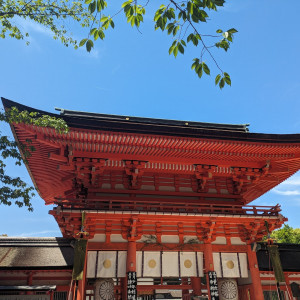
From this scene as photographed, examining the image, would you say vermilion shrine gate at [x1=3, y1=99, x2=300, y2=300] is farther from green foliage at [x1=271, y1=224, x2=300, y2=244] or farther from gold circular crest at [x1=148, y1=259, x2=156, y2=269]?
green foliage at [x1=271, y1=224, x2=300, y2=244]

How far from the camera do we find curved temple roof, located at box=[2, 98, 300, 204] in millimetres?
10719

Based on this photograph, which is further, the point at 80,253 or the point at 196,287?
the point at 196,287

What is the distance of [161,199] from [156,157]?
186cm

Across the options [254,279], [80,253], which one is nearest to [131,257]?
[80,253]

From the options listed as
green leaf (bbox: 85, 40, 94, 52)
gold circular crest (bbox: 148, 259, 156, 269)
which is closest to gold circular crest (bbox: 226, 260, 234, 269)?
gold circular crest (bbox: 148, 259, 156, 269)

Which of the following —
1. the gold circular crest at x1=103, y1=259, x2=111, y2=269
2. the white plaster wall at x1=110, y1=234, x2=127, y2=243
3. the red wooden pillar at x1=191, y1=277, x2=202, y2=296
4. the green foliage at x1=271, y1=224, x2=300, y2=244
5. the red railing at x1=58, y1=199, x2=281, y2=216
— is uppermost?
the green foliage at x1=271, y1=224, x2=300, y2=244

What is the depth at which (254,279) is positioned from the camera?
11602 millimetres

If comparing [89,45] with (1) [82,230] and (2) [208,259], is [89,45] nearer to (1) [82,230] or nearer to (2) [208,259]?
(1) [82,230]

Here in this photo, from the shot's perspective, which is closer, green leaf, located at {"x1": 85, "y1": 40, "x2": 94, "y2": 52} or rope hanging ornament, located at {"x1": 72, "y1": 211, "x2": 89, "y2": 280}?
green leaf, located at {"x1": 85, "y1": 40, "x2": 94, "y2": 52}

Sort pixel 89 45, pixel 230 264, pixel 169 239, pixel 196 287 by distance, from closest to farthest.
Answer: pixel 89 45 → pixel 169 239 → pixel 230 264 → pixel 196 287

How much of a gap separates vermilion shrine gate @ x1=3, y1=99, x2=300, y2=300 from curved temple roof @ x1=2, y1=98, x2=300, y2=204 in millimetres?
42

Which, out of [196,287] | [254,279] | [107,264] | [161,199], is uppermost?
[161,199]

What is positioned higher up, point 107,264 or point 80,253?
point 80,253

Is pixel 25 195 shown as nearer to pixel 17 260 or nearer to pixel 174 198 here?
pixel 17 260
